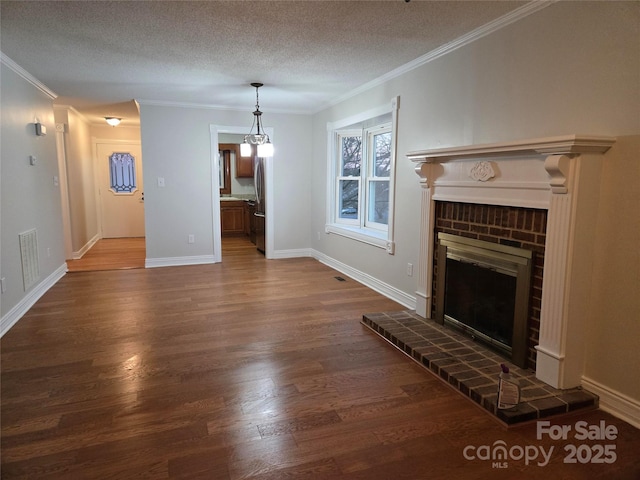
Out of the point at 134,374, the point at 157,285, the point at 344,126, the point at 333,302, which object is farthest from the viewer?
the point at 344,126

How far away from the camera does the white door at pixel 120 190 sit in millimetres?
8406

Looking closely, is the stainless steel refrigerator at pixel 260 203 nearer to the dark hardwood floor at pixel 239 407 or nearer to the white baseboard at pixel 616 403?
the dark hardwood floor at pixel 239 407

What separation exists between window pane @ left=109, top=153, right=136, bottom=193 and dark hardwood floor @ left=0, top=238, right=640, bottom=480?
5231 millimetres

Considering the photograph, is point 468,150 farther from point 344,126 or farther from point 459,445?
point 344,126

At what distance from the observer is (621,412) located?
7.27 ft

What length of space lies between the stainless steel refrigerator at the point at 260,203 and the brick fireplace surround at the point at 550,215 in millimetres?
4122

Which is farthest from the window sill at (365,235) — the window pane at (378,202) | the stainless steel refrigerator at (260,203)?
the stainless steel refrigerator at (260,203)

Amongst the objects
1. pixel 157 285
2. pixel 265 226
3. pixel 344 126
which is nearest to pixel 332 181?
pixel 344 126

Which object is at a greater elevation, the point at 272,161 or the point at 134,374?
the point at 272,161

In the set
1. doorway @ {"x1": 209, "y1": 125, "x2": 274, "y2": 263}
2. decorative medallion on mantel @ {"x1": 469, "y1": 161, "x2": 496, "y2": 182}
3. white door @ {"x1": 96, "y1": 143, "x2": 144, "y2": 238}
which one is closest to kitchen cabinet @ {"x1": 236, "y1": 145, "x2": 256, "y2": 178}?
white door @ {"x1": 96, "y1": 143, "x2": 144, "y2": 238}

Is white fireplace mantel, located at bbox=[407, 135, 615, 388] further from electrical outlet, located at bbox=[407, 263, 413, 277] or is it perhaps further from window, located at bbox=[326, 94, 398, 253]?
window, located at bbox=[326, 94, 398, 253]

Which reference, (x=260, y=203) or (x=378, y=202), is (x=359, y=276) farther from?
(x=260, y=203)

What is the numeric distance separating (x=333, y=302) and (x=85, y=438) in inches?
103

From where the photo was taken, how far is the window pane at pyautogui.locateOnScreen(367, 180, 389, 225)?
16.4ft
